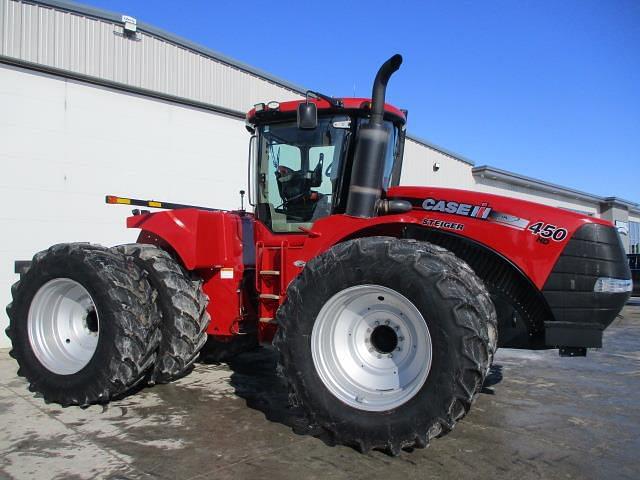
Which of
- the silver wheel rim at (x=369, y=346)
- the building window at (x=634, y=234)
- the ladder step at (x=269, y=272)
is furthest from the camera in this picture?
the building window at (x=634, y=234)

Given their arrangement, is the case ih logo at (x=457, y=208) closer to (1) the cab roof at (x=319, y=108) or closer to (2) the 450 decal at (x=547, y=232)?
(2) the 450 decal at (x=547, y=232)

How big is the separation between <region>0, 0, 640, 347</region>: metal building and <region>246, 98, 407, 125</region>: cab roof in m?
4.45

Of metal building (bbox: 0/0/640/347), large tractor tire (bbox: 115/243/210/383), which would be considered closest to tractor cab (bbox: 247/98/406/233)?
large tractor tire (bbox: 115/243/210/383)

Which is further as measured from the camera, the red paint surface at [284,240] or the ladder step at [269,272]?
the ladder step at [269,272]

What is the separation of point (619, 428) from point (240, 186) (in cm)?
802

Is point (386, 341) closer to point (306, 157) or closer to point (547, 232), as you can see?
point (547, 232)

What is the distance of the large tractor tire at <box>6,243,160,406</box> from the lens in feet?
14.3

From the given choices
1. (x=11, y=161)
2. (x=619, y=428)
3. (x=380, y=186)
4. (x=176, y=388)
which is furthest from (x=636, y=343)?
(x=11, y=161)

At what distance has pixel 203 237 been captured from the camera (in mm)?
5059

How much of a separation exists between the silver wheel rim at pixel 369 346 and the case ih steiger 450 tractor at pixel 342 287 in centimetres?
1

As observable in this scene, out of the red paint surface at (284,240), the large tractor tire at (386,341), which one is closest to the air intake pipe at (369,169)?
the red paint surface at (284,240)

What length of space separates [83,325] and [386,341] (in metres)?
2.88

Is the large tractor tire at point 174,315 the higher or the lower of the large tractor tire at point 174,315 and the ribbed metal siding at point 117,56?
the lower

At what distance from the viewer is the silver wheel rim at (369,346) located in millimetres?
3504
